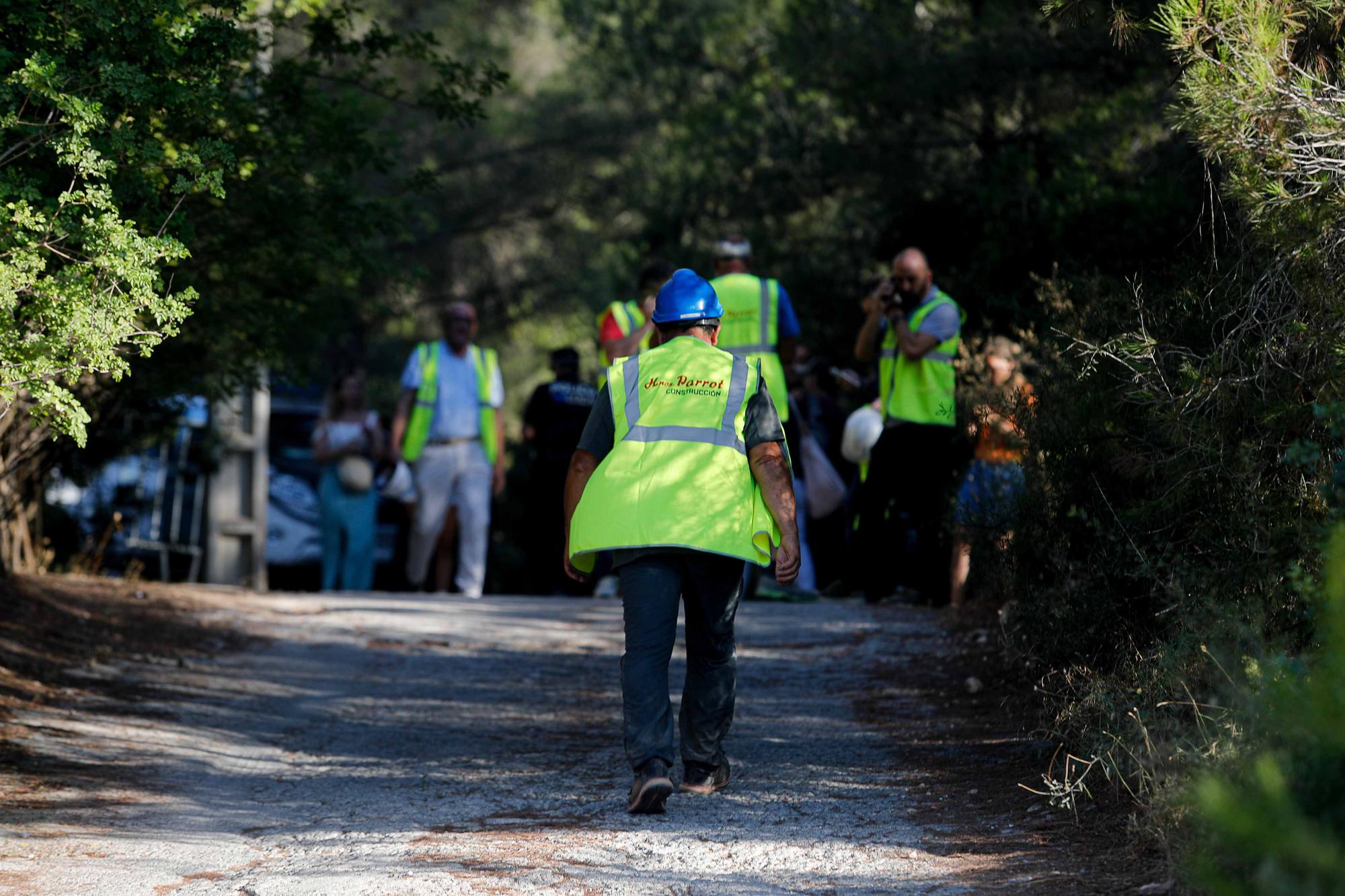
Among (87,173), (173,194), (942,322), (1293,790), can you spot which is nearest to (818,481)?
(942,322)

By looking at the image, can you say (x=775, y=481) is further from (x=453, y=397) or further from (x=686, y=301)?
(x=453, y=397)

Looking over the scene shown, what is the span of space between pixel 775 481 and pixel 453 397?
265 inches

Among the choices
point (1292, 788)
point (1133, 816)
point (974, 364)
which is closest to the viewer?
point (1292, 788)

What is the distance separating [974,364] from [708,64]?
11.5 meters

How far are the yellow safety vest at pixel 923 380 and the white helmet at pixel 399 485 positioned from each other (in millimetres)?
4301

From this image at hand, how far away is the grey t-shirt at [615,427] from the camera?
5.77 m

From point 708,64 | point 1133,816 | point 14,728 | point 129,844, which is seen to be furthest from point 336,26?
point 708,64

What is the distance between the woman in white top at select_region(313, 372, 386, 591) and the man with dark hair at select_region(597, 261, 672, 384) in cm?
299

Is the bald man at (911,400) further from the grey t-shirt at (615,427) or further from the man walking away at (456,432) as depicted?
the grey t-shirt at (615,427)

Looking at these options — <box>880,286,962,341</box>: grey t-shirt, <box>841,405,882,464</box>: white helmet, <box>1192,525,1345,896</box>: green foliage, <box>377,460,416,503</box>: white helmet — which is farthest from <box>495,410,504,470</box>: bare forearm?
<box>1192,525,1345,896</box>: green foliage

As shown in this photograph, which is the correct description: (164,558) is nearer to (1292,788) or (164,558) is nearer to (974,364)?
(974,364)

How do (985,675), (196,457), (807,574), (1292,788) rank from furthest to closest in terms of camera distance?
(196,457), (807,574), (985,675), (1292,788)

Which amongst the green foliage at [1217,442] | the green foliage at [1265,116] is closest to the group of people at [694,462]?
the green foliage at [1217,442]

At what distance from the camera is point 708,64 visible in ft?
65.5
